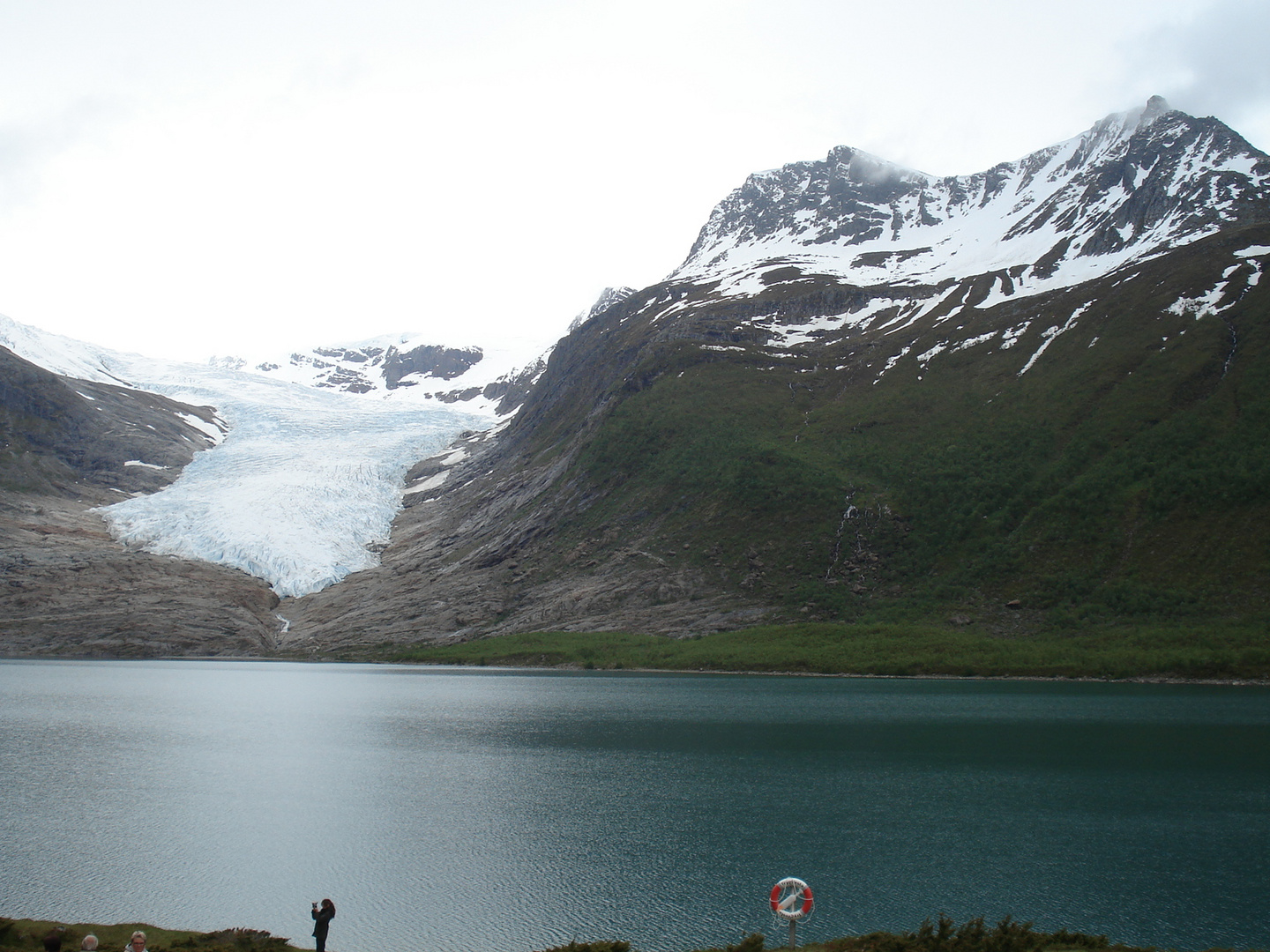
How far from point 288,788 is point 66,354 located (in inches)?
8025

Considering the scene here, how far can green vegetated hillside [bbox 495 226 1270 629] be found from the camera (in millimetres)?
77438

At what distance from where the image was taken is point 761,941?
1739 cm

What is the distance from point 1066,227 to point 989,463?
8385cm

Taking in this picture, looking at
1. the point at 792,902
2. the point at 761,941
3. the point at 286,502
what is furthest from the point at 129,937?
the point at 286,502

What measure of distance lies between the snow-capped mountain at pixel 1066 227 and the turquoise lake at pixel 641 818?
9823cm

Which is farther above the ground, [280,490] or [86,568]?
[280,490]

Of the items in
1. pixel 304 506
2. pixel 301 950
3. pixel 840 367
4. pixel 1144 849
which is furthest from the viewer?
pixel 304 506

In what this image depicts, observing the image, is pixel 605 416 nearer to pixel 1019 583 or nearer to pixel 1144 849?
pixel 1019 583

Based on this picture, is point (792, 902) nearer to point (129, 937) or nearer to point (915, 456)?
point (129, 937)

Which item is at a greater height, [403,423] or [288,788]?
[403,423]

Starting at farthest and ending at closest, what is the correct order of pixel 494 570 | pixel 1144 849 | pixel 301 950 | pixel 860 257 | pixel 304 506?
pixel 860 257
pixel 304 506
pixel 494 570
pixel 1144 849
pixel 301 950

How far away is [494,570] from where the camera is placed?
114 m

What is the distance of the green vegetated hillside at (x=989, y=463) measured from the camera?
7744 centimetres

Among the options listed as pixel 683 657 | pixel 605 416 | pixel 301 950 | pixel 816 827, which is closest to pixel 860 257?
pixel 605 416
